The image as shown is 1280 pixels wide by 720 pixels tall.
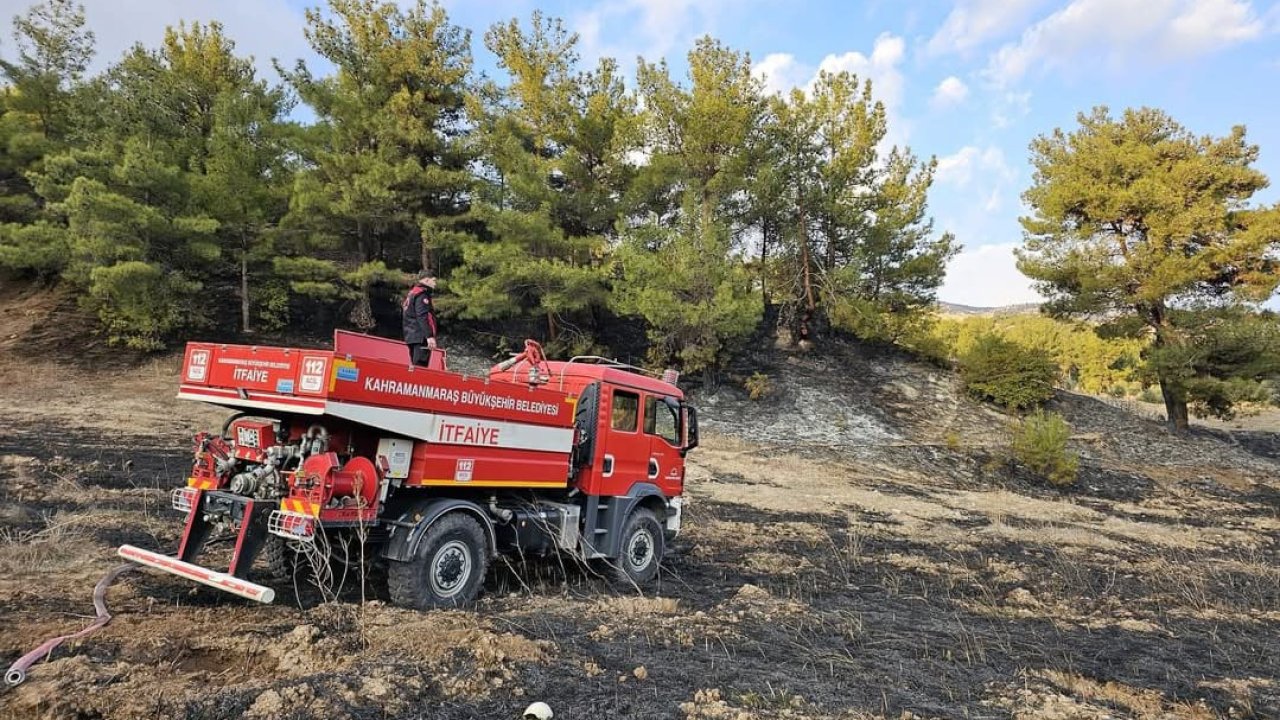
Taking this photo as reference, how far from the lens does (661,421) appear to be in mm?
8438

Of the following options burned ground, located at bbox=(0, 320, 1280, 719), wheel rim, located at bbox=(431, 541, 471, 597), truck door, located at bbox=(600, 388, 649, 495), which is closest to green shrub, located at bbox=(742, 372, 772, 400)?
burned ground, located at bbox=(0, 320, 1280, 719)

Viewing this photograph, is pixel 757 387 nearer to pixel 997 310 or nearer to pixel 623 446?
pixel 623 446

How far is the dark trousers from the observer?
811 cm

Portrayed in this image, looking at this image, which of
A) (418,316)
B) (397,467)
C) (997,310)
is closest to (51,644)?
(397,467)

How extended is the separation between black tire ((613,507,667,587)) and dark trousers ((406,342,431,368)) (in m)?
3.03

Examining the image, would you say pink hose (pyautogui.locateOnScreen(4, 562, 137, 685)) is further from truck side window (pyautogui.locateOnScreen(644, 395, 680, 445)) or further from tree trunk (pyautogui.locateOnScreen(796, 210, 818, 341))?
tree trunk (pyautogui.locateOnScreen(796, 210, 818, 341))

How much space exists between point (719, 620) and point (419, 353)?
183 inches

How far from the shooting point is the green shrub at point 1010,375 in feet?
75.7

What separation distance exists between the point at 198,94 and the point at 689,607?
26740mm

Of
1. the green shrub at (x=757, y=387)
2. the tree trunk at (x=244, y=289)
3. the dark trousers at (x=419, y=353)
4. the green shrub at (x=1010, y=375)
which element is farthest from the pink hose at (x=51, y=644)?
the green shrub at (x=1010, y=375)

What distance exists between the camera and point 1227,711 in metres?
4.52

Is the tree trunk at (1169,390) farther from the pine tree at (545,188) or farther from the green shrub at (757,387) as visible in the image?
the pine tree at (545,188)

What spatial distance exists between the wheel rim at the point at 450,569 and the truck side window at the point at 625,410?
2259 mm

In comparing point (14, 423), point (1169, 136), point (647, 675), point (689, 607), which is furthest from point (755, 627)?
point (1169, 136)
